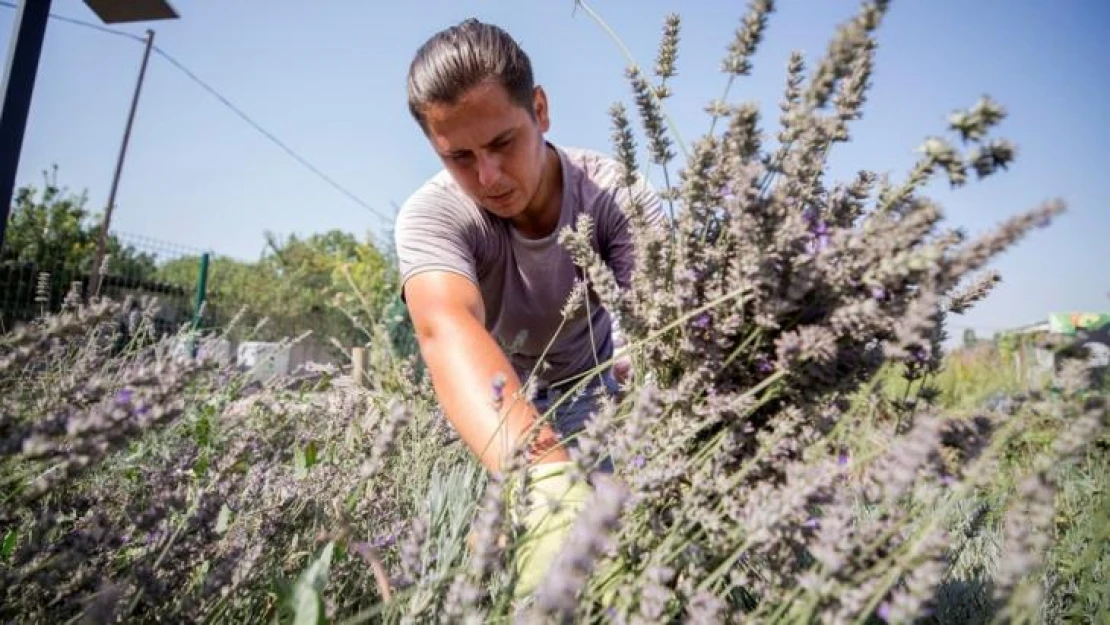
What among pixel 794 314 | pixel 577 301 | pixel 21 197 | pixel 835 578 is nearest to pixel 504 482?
pixel 835 578

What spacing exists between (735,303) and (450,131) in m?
1.32

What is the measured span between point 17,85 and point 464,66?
125cm

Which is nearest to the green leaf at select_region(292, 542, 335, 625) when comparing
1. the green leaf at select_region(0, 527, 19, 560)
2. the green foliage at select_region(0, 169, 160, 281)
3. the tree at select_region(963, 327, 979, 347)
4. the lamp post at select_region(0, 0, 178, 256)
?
the green leaf at select_region(0, 527, 19, 560)

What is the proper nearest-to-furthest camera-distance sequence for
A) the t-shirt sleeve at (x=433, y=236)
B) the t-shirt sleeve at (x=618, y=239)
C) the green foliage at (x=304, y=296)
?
the t-shirt sleeve at (x=433, y=236), the t-shirt sleeve at (x=618, y=239), the green foliage at (x=304, y=296)

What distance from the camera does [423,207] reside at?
6.95 feet

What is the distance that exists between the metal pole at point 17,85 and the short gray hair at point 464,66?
1055 millimetres

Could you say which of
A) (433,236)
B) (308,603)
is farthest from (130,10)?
(308,603)

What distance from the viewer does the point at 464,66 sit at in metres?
1.91

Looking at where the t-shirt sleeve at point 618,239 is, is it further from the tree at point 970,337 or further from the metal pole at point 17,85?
the tree at point 970,337

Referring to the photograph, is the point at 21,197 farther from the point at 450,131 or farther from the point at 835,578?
the point at 835,578

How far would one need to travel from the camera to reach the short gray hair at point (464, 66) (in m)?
1.89

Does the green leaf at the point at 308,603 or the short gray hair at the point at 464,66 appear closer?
the green leaf at the point at 308,603

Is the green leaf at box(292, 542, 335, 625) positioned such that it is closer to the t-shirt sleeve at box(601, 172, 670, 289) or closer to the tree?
the t-shirt sleeve at box(601, 172, 670, 289)

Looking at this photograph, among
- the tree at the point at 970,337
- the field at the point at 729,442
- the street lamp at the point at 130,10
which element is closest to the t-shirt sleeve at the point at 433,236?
the field at the point at 729,442
